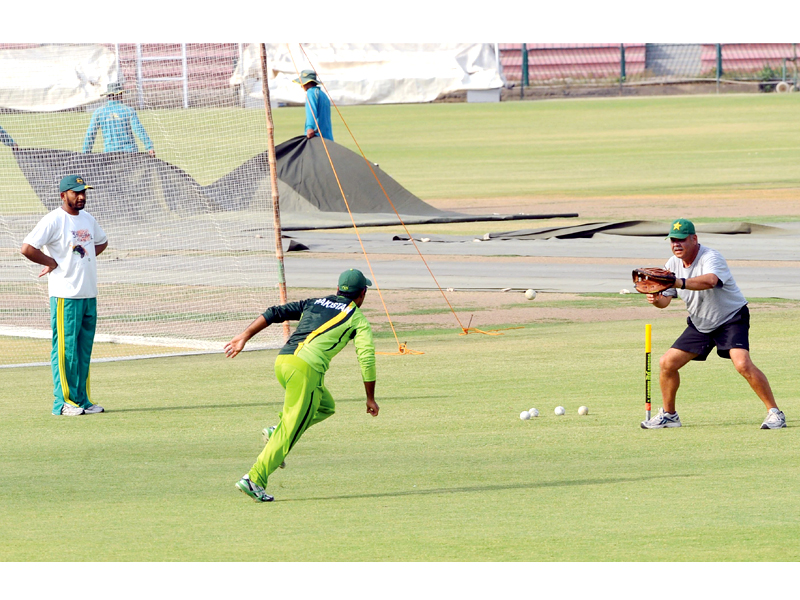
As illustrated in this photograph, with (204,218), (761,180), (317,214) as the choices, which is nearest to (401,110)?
(761,180)

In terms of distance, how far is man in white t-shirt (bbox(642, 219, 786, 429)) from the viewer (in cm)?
1097

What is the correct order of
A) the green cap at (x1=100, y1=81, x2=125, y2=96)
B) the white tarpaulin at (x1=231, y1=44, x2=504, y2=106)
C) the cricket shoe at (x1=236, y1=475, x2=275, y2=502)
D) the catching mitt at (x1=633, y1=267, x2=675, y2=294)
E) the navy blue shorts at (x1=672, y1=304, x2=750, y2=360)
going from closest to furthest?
1. the cricket shoe at (x1=236, y1=475, x2=275, y2=502)
2. the catching mitt at (x1=633, y1=267, x2=675, y2=294)
3. the navy blue shorts at (x1=672, y1=304, x2=750, y2=360)
4. the green cap at (x1=100, y1=81, x2=125, y2=96)
5. the white tarpaulin at (x1=231, y1=44, x2=504, y2=106)

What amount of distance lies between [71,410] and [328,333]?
4.35 m

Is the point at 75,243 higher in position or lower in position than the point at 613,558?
higher

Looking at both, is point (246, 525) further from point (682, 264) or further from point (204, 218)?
point (204, 218)

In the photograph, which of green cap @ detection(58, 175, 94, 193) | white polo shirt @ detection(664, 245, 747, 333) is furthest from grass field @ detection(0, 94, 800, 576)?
green cap @ detection(58, 175, 94, 193)

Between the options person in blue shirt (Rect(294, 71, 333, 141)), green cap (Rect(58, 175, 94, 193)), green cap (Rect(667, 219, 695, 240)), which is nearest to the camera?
green cap (Rect(667, 219, 695, 240))

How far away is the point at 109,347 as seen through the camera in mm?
17312

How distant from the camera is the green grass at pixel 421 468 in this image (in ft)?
25.4

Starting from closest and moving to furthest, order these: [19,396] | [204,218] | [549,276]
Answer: [19,396] → [549,276] → [204,218]

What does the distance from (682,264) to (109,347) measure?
8.66m

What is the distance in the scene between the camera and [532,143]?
52.6 m

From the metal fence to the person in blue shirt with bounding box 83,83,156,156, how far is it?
48.8 m

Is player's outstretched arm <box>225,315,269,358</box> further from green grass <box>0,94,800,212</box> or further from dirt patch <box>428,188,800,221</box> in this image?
dirt patch <box>428,188,800,221</box>
